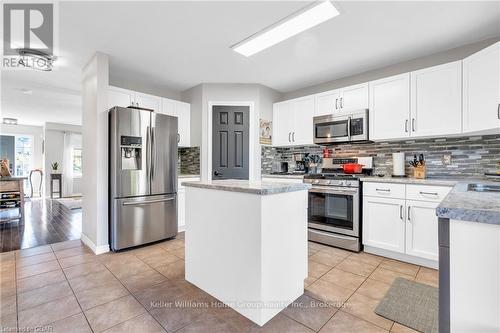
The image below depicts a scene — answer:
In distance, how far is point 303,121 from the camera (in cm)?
399

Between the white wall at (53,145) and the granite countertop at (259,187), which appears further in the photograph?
the white wall at (53,145)

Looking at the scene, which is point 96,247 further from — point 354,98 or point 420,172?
point 420,172

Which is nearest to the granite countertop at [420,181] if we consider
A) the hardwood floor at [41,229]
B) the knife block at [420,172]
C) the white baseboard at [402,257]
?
the knife block at [420,172]

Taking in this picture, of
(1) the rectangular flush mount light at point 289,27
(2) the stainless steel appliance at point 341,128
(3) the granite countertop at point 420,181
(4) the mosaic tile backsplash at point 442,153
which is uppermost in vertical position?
(1) the rectangular flush mount light at point 289,27

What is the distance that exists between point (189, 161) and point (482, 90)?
4082mm

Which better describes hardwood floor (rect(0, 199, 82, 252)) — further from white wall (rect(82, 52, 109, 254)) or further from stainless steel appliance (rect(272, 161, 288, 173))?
stainless steel appliance (rect(272, 161, 288, 173))

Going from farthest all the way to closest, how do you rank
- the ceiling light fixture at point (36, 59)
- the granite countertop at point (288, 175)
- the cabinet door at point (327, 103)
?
the granite countertop at point (288, 175) < the cabinet door at point (327, 103) < the ceiling light fixture at point (36, 59)

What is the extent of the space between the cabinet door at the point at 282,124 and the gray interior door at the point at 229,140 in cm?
59

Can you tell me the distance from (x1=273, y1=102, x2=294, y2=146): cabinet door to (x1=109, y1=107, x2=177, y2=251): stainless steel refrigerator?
178cm

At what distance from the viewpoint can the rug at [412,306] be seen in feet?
5.49

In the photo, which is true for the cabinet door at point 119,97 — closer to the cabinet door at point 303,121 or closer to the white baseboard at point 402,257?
the cabinet door at point 303,121

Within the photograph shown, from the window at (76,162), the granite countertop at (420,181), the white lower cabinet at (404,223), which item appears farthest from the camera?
the window at (76,162)

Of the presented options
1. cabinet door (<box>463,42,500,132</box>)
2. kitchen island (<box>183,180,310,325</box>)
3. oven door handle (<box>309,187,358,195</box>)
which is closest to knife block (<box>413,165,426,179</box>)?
cabinet door (<box>463,42,500,132</box>)

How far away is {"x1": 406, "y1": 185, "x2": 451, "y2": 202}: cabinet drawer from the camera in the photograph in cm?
247
